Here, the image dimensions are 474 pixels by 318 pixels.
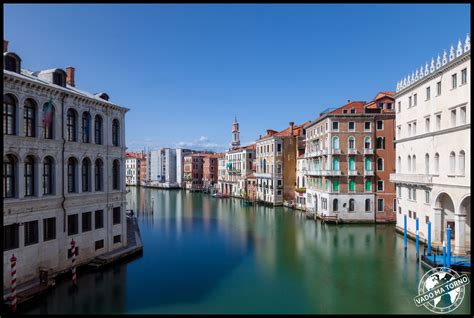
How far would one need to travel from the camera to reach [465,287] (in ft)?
46.5

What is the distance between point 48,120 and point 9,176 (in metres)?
2.78

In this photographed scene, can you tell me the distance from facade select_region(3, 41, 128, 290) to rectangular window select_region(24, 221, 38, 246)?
0.02 metres

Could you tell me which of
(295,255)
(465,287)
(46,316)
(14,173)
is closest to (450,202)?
(465,287)

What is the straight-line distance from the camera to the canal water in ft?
41.2

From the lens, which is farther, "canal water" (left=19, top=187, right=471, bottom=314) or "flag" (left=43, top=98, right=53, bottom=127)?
"flag" (left=43, top=98, right=53, bottom=127)

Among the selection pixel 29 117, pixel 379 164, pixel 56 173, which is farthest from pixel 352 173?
pixel 29 117

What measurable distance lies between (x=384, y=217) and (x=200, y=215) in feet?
59.7

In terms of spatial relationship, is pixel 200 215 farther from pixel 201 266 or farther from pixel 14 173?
pixel 14 173

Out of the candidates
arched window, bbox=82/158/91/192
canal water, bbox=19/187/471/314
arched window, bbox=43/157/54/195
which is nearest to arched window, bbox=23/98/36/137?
arched window, bbox=43/157/54/195

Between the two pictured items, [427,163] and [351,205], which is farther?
[351,205]

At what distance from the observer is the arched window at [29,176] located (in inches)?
536

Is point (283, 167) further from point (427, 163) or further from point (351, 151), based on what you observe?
point (427, 163)

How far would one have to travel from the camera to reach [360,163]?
98.7 ft

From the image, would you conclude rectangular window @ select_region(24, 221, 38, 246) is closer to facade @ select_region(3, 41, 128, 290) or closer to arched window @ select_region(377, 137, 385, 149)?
facade @ select_region(3, 41, 128, 290)
